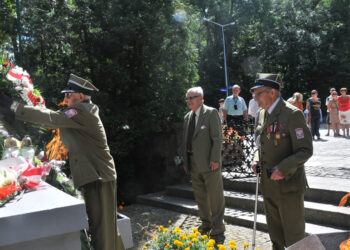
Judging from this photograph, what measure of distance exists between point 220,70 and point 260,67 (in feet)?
13.3

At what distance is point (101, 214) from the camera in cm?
339

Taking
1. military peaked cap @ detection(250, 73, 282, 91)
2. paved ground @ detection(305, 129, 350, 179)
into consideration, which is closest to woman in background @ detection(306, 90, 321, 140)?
paved ground @ detection(305, 129, 350, 179)

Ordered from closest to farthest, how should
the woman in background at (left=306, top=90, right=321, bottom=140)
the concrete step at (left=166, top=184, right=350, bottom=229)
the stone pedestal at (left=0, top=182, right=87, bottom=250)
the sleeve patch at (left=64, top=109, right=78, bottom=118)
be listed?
the stone pedestal at (left=0, top=182, right=87, bottom=250) → the sleeve patch at (left=64, top=109, right=78, bottom=118) → the concrete step at (left=166, top=184, right=350, bottom=229) → the woman in background at (left=306, top=90, right=321, bottom=140)

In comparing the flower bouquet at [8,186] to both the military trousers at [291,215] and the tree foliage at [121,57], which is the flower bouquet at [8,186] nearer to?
the military trousers at [291,215]

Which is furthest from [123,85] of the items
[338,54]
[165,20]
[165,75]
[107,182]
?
[338,54]

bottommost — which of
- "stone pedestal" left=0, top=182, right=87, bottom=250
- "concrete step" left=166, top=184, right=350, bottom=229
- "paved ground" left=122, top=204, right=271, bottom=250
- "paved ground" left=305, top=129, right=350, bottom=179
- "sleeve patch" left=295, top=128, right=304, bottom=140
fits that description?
"paved ground" left=122, top=204, right=271, bottom=250

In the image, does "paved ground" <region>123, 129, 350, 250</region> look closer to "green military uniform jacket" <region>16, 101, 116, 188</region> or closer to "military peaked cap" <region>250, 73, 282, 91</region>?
"green military uniform jacket" <region>16, 101, 116, 188</region>

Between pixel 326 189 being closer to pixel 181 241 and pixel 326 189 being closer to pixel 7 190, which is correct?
pixel 181 241

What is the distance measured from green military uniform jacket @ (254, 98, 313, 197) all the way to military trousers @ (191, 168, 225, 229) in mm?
1884

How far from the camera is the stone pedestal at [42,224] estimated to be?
1.80 m

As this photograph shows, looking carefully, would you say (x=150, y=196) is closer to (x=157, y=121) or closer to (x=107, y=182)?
(x=157, y=121)

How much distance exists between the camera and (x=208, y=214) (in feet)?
18.7

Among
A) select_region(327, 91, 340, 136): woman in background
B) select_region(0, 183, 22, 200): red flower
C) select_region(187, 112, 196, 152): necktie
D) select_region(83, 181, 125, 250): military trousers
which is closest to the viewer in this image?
select_region(0, 183, 22, 200): red flower

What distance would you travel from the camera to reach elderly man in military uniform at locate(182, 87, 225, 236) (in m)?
5.47
